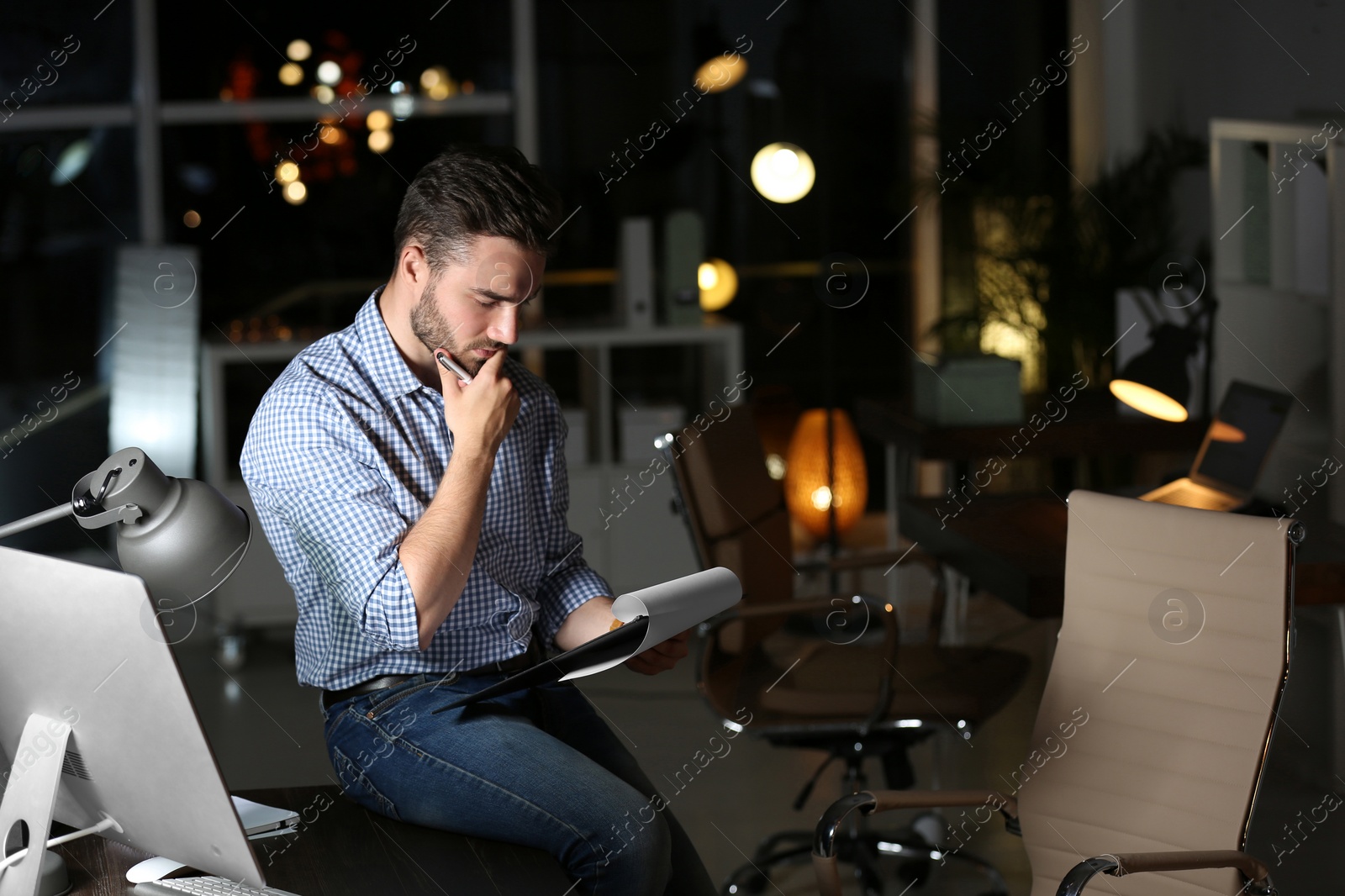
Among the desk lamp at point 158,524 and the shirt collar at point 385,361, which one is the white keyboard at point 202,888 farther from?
the shirt collar at point 385,361

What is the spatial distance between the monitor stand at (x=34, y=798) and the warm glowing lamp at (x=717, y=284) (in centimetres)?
420

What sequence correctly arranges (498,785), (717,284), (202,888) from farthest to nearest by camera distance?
(717,284), (498,785), (202,888)

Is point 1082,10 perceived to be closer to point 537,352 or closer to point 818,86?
point 818,86

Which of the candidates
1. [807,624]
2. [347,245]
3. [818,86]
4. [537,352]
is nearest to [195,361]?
[347,245]

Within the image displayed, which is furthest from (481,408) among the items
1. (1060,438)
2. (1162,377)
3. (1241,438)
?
(1060,438)

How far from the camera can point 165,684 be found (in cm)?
110

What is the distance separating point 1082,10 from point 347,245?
10.6 ft

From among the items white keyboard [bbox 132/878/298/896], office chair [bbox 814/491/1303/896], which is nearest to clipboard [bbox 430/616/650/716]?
white keyboard [bbox 132/878/298/896]

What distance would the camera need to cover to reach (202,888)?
50.4 inches

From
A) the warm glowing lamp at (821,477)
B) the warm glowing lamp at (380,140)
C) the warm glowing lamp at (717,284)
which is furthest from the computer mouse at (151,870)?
the warm glowing lamp at (380,140)

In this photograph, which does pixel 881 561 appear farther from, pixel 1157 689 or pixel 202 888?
pixel 202 888

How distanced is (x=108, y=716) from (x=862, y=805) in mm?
1027

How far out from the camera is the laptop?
279 centimetres

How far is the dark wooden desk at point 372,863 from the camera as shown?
1.33 metres
